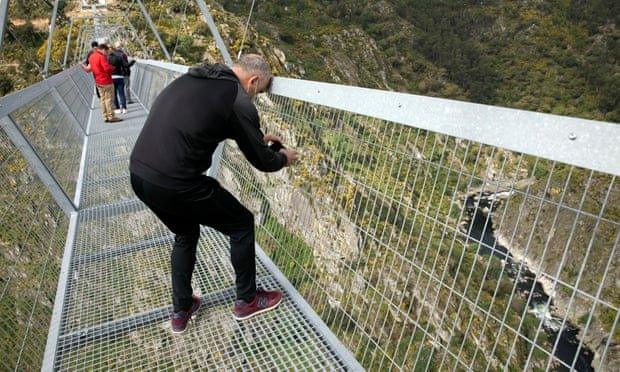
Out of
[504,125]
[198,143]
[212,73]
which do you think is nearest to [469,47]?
[212,73]

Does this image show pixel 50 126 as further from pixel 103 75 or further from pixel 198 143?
pixel 103 75

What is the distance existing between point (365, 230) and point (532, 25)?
400ft

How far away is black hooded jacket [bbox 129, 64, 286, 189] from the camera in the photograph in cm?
199

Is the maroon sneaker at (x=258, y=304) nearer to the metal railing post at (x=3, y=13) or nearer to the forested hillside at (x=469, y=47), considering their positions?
the metal railing post at (x=3, y=13)

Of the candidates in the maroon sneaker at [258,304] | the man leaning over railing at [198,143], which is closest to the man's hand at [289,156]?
the man leaning over railing at [198,143]

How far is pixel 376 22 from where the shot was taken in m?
116

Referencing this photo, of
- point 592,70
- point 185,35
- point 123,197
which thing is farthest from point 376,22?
point 123,197

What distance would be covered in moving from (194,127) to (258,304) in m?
1.21

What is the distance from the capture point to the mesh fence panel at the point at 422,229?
130 cm

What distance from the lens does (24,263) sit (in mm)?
2447

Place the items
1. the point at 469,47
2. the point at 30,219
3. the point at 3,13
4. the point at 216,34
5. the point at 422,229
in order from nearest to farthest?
the point at 422,229
the point at 3,13
the point at 30,219
the point at 216,34
the point at 469,47

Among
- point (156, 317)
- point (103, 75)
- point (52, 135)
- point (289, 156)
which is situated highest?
point (289, 156)

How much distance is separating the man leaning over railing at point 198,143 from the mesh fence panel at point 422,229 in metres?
0.41

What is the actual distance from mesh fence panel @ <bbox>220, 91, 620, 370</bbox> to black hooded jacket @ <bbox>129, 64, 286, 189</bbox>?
530mm
